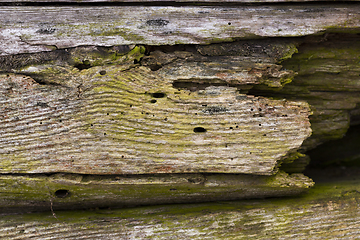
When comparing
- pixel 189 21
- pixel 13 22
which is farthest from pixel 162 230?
pixel 13 22

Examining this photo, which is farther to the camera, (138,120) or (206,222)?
(206,222)

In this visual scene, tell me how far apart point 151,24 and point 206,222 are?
2.02 m

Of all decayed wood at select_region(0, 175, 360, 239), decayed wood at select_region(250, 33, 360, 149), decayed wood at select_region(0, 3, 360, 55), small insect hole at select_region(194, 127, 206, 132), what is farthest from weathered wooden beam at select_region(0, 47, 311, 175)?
decayed wood at select_region(0, 175, 360, 239)

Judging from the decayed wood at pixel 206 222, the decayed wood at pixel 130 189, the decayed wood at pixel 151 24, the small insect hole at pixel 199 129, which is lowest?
the decayed wood at pixel 206 222

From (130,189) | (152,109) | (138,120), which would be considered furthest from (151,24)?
(130,189)

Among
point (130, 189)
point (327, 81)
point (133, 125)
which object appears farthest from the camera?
point (327, 81)

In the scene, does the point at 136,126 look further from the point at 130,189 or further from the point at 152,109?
the point at 130,189

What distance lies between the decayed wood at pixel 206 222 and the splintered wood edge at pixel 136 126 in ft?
1.73

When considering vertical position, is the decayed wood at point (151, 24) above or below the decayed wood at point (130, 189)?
above

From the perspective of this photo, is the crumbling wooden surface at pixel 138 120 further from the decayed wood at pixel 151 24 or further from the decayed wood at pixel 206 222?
the decayed wood at pixel 206 222

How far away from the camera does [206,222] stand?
2.40 metres

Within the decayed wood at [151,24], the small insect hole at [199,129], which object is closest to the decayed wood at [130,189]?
the small insect hole at [199,129]

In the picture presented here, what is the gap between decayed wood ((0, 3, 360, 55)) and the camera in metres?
2.19

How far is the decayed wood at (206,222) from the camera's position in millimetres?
2350
